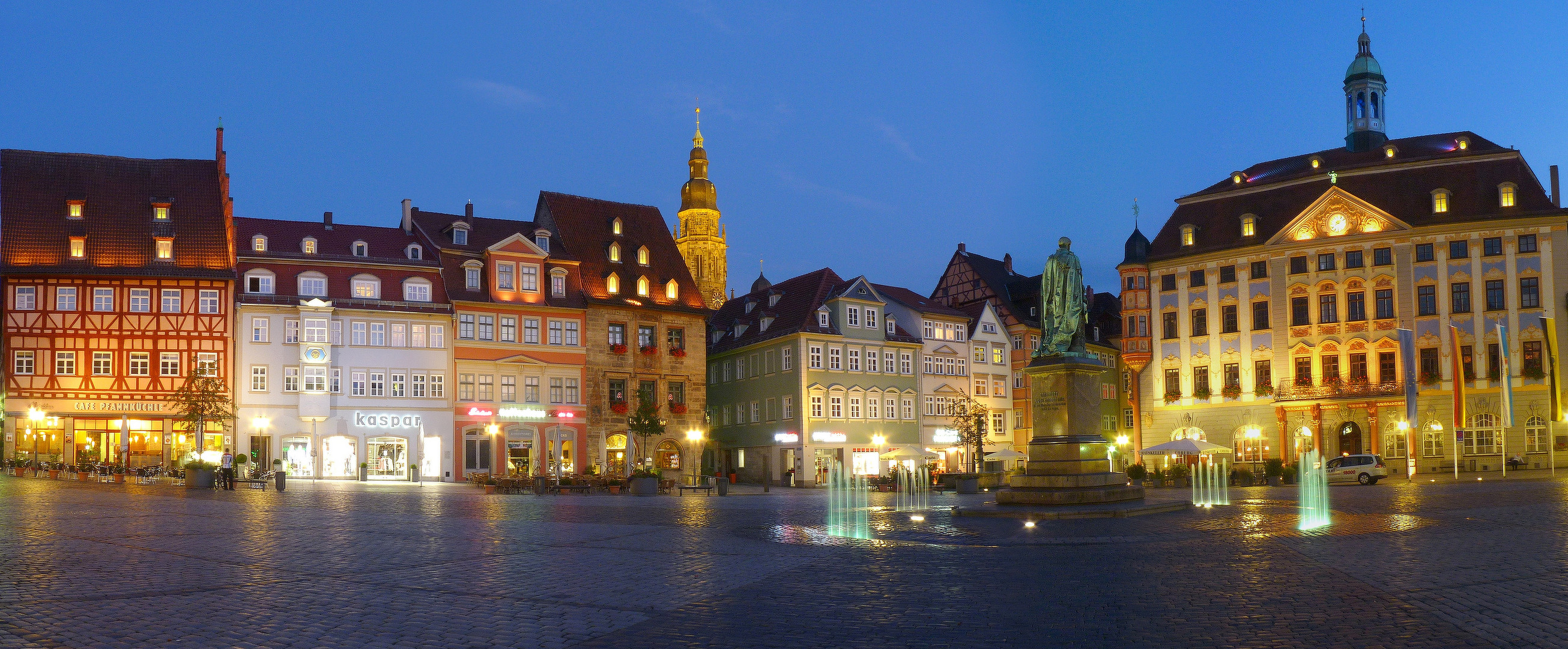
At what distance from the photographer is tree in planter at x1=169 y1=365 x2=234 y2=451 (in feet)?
148

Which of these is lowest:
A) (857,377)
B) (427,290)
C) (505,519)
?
(505,519)

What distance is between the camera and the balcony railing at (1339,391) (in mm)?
58344

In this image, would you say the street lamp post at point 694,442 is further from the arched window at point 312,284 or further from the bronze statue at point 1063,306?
the bronze statue at point 1063,306

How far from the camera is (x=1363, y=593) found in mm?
11742

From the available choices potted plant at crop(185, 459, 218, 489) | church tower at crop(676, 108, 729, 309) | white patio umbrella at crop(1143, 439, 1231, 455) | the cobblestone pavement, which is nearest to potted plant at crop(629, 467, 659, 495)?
potted plant at crop(185, 459, 218, 489)

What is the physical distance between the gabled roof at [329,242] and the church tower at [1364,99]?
47648 mm

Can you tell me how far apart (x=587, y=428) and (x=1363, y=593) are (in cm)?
4925

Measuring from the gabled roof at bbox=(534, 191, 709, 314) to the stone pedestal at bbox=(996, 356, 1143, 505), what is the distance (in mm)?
38436

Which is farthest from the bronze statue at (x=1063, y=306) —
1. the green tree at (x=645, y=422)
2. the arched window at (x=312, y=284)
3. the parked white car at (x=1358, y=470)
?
the arched window at (x=312, y=284)

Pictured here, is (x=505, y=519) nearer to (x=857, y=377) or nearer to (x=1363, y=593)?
(x=1363, y=593)

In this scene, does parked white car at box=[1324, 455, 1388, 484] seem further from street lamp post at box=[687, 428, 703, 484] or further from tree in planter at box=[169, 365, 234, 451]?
tree in planter at box=[169, 365, 234, 451]

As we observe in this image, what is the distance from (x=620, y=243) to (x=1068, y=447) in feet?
142

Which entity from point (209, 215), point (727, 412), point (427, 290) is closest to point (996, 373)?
point (727, 412)

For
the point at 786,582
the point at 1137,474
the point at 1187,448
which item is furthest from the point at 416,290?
the point at 786,582
